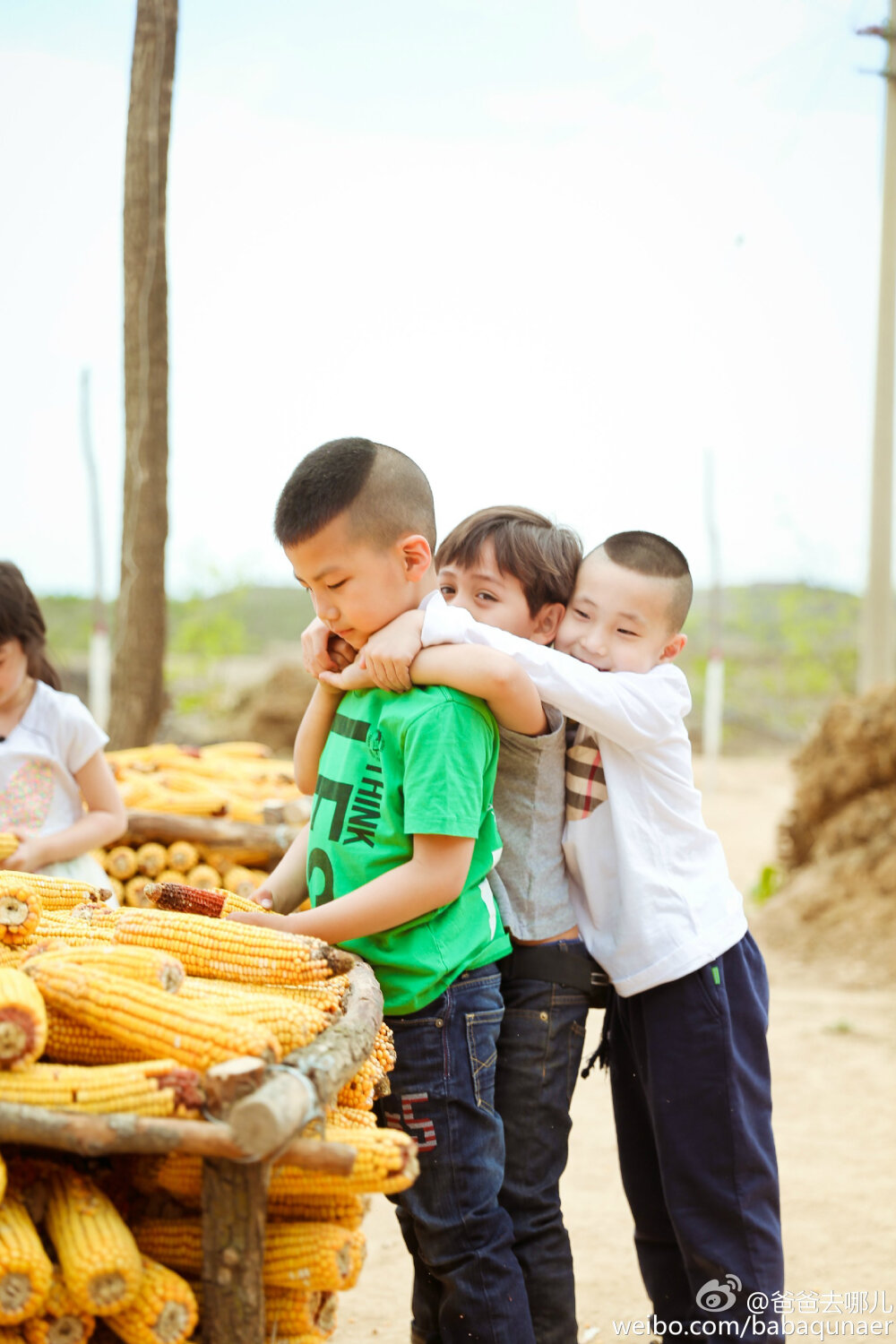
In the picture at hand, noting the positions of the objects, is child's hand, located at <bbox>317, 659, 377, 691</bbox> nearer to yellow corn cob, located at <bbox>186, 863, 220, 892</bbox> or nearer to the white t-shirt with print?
the white t-shirt with print

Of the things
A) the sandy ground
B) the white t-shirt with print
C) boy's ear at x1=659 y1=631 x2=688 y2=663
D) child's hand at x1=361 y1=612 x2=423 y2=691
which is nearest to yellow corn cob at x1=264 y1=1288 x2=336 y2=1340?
child's hand at x1=361 y1=612 x2=423 y2=691

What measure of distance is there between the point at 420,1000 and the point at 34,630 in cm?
210

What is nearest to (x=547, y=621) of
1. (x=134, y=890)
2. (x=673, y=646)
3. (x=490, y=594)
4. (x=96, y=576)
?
(x=490, y=594)

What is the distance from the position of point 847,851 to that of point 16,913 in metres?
7.14

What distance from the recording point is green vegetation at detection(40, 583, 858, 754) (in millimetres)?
21141

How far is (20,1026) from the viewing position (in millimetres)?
1527

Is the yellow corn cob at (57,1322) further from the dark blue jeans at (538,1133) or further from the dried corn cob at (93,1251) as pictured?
the dark blue jeans at (538,1133)

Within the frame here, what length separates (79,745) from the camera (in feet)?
12.2

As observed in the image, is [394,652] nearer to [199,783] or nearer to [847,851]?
[199,783]

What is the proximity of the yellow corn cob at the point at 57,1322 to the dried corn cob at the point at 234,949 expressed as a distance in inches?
19.3

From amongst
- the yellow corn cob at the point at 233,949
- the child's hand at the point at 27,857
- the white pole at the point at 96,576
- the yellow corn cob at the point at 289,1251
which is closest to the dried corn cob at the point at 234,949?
the yellow corn cob at the point at 233,949

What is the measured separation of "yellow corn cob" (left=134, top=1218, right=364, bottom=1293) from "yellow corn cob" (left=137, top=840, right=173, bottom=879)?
10.7ft

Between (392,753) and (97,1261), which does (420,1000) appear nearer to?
(392,753)

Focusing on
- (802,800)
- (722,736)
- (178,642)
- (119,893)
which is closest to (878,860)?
(802,800)
